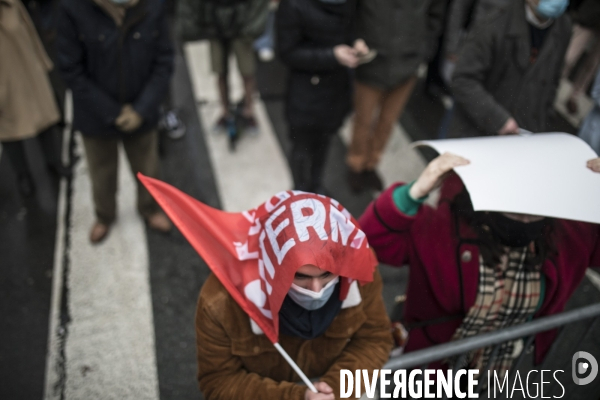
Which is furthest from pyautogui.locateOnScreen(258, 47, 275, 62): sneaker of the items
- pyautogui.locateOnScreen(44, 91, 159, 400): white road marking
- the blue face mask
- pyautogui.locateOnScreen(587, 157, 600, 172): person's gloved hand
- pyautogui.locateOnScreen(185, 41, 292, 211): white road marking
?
pyautogui.locateOnScreen(587, 157, 600, 172): person's gloved hand

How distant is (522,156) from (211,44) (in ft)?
10.9

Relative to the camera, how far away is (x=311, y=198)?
5.69ft

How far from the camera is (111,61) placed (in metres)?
3.16

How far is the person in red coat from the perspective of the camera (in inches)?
82.7

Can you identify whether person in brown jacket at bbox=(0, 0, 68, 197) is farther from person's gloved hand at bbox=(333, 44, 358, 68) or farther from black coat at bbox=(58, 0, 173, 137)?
person's gloved hand at bbox=(333, 44, 358, 68)

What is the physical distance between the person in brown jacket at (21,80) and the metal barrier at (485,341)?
3.10 m

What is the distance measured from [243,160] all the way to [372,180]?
1215mm

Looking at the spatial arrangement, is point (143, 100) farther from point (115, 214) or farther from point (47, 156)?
point (47, 156)

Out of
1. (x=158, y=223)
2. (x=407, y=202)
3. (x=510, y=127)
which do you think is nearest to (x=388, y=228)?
(x=407, y=202)

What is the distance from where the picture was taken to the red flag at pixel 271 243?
5.35 ft

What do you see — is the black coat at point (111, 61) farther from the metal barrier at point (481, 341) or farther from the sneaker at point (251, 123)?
the metal barrier at point (481, 341)

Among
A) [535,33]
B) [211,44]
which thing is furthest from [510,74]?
[211,44]

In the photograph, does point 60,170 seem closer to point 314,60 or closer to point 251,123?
point 251,123

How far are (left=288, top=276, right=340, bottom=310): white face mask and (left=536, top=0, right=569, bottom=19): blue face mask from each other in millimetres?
2046
